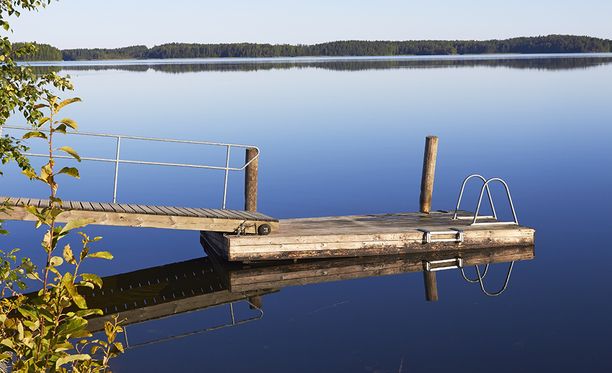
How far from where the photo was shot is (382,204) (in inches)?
877

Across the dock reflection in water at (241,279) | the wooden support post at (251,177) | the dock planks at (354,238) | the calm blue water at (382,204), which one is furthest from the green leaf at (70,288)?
the wooden support post at (251,177)

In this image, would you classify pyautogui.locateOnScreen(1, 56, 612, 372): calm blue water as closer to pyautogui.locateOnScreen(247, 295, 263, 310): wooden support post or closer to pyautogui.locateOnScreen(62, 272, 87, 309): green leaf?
pyautogui.locateOnScreen(247, 295, 263, 310): wooden support post

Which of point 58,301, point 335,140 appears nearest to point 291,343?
point 58,301

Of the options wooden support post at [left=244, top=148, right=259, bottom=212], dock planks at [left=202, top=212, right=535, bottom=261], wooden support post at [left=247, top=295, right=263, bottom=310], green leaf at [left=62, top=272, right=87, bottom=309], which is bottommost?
wooden support post at [left=247, top=295, right=263, bottom=310]

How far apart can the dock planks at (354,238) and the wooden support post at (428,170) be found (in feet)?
2.68

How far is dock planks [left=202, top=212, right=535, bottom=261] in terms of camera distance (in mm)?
15320

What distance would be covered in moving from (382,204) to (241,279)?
26.2 ft

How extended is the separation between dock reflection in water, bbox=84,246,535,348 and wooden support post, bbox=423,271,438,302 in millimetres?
17

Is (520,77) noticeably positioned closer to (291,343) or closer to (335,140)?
(335,140)

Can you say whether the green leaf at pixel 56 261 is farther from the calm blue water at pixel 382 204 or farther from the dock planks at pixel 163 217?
the dock planks at pixel 163 217

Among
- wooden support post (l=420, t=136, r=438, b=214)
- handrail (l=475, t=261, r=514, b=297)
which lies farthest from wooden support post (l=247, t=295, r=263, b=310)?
wooden support post (l=420, t=136, r=438, b=214)

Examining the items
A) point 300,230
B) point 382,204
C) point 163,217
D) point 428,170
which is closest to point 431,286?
point 300,230

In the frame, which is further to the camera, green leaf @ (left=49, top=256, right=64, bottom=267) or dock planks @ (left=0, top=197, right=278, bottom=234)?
dock planks @ (left=0, top=197, right=278, bottom=234)

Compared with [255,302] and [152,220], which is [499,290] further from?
[152,220]
